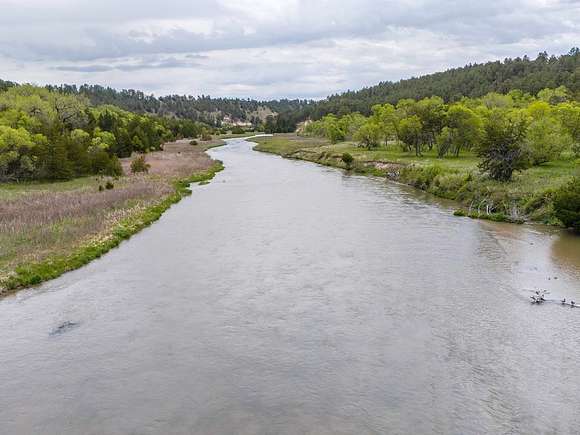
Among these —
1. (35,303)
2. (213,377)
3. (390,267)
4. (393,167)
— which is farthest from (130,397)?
(393,167)

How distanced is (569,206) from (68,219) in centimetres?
3266

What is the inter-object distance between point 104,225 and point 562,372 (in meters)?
28.7

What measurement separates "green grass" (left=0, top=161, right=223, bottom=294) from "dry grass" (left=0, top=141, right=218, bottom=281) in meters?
0.52

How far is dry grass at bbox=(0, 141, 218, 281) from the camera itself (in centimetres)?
2950

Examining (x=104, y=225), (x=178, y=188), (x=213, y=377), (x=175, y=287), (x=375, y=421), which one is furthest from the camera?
(x=178, y=188)

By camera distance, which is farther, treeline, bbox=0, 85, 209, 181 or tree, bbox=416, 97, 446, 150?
tree, bbox=416, 97, 446, 150

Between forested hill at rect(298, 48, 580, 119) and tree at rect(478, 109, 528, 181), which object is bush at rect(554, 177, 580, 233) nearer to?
tree at rect(478, 109, 528, 181)

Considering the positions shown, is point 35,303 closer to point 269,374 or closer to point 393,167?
point 269,374

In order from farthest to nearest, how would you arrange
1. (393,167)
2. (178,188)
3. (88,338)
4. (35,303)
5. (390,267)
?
(393,167), (178,188), (390,267), (35,303), (88,338)

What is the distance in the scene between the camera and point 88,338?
19.7 metres

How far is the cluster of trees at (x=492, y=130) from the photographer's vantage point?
46.8 metres

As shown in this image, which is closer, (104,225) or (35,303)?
(35,303)

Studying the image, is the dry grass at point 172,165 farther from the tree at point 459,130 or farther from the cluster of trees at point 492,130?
the tree at point 459,130

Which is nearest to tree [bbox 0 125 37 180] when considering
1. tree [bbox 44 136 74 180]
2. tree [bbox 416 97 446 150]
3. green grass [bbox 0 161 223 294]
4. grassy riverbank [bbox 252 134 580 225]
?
tree [bbox 44 136 74 180]
